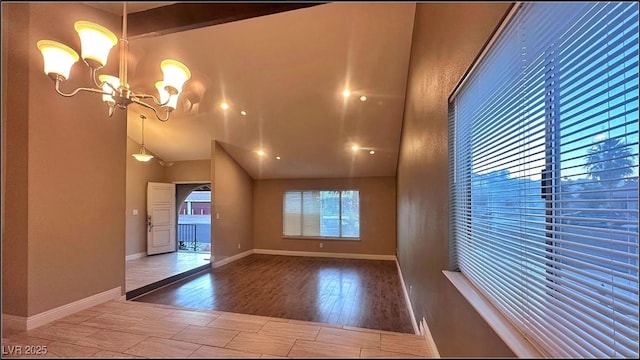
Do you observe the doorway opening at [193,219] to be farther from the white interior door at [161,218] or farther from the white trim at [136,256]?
the white trim at [136,256]

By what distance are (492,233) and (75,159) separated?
3.51 m

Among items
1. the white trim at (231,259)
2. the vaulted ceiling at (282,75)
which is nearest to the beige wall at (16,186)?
the vaulted ceiling at (282,75)

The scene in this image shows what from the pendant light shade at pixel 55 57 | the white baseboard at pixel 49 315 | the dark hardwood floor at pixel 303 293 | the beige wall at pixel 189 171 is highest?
the pendant light shade at pixel 55 57

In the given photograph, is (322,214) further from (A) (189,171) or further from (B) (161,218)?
(B) (161,218)

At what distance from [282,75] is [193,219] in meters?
13.4

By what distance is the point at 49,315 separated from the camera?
95.8 inches

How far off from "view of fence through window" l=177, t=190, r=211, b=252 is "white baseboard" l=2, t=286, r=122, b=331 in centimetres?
616

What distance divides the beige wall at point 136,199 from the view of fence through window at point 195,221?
215cm

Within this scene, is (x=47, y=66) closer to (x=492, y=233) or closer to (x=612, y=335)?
(x=492, y=233)

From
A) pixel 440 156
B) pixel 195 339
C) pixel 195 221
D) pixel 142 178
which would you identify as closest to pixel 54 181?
pixel 195 339

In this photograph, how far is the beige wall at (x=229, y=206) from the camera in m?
6.04

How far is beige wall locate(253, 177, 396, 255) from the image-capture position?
7.14 meters

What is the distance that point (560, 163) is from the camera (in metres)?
1.01

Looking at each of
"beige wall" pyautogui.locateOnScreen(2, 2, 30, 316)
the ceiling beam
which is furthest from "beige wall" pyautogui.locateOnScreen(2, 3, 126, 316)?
the ceiling beam
